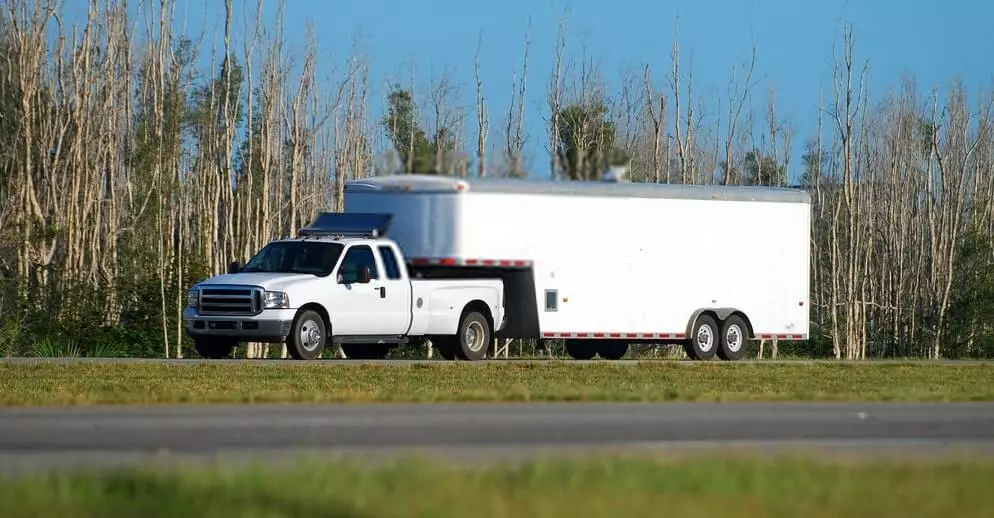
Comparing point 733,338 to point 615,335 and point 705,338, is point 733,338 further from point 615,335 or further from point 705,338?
point 615,335

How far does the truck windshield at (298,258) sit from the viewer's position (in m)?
28.8

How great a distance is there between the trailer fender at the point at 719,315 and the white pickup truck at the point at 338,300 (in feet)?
12.8

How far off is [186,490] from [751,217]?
24.7 m

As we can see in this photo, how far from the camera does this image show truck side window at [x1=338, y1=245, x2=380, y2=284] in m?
28.7

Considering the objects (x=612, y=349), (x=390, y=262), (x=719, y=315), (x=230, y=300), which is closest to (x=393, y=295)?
(x=390, y=262)

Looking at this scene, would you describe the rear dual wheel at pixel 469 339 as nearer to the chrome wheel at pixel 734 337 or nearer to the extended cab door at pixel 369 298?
the extended cab door at pixel 369 298

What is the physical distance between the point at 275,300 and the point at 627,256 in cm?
682

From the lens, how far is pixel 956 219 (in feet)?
188


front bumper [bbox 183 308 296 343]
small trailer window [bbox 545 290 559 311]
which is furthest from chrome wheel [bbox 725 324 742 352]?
front bumper [bbox 183 308 296 343]

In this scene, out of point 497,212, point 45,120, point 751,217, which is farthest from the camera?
point 45,120

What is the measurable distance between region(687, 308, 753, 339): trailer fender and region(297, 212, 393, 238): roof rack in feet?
20.6

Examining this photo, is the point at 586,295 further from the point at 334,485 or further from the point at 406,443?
the point at 334,485

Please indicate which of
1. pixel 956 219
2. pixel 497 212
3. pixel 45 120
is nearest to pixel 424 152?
pixel 497 212

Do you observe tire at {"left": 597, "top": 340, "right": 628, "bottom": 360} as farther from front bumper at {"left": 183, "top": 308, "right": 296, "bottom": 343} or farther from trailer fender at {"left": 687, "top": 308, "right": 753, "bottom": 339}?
front bumper at {"left": 183, "top": 308, "right": 296, "bottom": 343}
